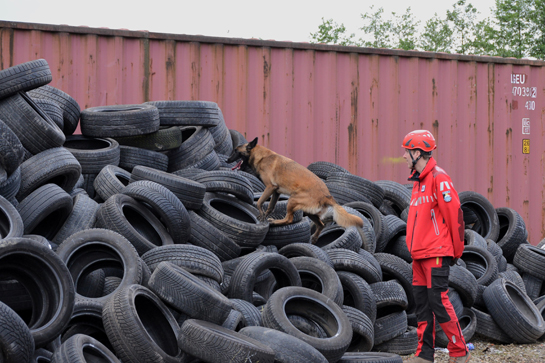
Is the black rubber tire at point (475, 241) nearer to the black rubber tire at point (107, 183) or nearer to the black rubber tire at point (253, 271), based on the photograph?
the black rubber tire at point (253, 271)

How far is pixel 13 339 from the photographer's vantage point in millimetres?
3113

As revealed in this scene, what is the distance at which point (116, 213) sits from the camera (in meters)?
4.98

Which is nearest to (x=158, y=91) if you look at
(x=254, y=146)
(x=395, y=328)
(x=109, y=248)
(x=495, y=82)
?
(x=254, y=146)

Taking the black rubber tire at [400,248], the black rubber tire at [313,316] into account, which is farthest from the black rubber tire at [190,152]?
the black rubber tire at [313,316]

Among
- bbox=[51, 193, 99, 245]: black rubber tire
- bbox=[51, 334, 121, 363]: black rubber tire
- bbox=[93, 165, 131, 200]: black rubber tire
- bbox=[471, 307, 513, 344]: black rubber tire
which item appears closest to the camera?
bbox=[51, 334, 121, 363]: black rubber tire

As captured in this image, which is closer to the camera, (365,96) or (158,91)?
(158,91)

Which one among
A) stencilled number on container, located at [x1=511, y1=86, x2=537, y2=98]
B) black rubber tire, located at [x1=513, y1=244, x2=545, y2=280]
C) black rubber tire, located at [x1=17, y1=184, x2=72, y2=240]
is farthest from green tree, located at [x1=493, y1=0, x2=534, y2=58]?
black rubber tire, located at [x1=17, y1=184, x2=72, y2=240]

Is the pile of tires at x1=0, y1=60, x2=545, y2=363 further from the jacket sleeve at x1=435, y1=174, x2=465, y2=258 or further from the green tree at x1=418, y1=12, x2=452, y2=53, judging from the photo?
the green tree at x1=418, y1=12, x2=452, y2=53

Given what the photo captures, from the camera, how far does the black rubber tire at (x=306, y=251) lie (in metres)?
5.40

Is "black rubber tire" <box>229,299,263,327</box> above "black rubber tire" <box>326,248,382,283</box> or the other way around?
the other way around

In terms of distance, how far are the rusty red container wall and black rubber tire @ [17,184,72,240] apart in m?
3.41

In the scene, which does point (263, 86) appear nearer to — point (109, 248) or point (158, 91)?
point (158, 91)

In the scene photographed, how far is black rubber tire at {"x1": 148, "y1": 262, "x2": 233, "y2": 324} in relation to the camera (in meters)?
3.88

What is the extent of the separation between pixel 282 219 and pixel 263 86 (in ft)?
11.1
